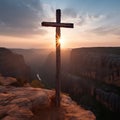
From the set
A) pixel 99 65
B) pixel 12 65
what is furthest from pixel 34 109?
pixel 12 65

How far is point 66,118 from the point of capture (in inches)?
380

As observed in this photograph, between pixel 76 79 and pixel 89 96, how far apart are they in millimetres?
14620

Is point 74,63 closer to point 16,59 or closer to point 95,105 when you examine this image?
point 16,59

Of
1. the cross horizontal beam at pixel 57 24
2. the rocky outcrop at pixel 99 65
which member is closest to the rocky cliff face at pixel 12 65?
the rocky outcrop at pixel 99 65

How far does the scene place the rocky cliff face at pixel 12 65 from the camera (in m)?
64.0

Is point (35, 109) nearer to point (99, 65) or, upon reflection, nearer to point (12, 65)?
point (99, 65)

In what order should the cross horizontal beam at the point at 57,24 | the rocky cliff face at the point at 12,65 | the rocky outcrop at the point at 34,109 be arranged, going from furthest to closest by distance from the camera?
the rocky cliff face at the point at 12,65 < the cross horizontal beam at the point at 57,24 < the rocky outcrop at the point at 34,109

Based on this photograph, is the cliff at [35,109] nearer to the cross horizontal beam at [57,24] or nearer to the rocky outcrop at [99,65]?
the cross horizontal beam at [57,24]

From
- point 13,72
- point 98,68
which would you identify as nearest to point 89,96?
point 98,68

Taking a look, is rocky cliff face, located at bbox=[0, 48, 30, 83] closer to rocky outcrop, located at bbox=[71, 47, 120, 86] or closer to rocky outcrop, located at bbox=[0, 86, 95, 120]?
rocky outcrop, located at bbox=[71, 47, 120, 86]

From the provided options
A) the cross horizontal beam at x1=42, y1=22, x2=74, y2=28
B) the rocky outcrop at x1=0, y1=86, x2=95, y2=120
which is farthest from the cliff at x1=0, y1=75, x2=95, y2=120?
the cross horizontal beam at x1=42, y1=22, x2=74, y2=28

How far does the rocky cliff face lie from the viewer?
64000mm

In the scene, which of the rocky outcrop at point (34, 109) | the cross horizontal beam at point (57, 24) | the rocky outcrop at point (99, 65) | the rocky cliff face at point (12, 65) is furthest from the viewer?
the rocky cliff face at point (12, 65)

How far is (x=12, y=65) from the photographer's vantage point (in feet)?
222
